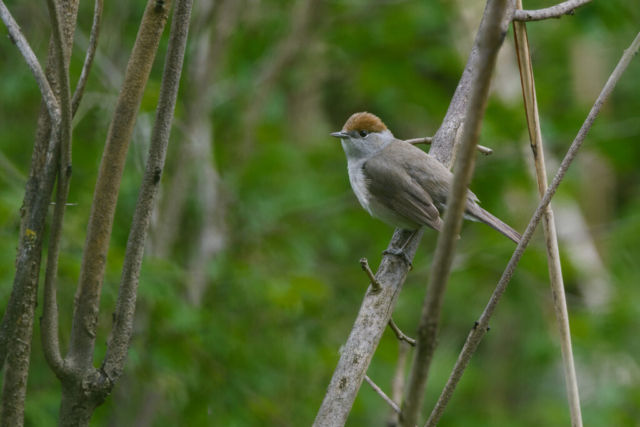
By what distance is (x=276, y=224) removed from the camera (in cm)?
601

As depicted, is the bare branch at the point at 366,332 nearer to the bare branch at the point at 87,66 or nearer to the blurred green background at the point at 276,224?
the bare branch at the point at 87,66

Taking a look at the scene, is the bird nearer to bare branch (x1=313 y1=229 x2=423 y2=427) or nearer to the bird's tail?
the bird's tail

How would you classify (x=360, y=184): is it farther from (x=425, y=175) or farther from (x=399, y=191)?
(x=425, y=175)

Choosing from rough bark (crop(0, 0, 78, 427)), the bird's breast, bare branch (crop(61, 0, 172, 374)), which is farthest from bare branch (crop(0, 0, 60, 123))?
the bird's breast

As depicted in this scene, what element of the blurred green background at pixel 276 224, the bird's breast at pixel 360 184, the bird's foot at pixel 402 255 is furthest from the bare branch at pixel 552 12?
the blurred green background at pixel 276 224

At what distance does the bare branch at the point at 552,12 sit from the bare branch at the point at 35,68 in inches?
67.3

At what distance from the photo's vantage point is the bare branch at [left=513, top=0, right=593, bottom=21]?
2309 millimetres

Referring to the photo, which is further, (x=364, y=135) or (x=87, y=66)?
(x=364, y=135)

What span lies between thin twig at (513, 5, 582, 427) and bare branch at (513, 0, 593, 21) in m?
0.04

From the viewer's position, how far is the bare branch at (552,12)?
2.31 m

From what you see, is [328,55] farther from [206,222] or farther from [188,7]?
[188,7]

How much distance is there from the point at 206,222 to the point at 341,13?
3.34 metres

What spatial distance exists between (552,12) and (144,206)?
66.9 inches

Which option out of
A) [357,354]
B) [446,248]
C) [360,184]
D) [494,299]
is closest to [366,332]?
[357,354]
